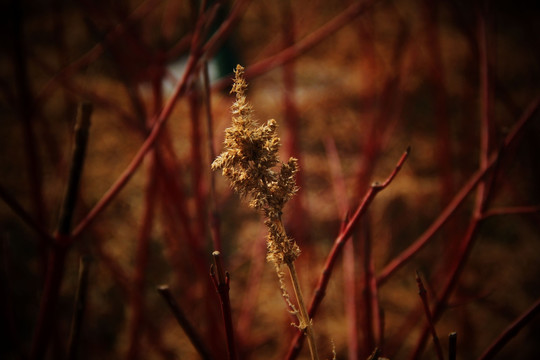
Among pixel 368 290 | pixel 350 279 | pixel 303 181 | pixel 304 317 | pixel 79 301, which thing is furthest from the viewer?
pixel 303 181

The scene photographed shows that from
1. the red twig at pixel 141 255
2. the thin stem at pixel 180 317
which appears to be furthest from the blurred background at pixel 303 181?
the thin stem at pixel 180 317

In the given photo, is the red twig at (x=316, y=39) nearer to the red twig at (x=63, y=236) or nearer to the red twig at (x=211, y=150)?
the red twig at (x=211, y=150)

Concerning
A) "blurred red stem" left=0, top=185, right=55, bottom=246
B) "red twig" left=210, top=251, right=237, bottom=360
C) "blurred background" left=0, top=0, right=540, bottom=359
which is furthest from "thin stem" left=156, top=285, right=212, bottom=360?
"blurred background" left=0, top=0, right=540, bottom=359

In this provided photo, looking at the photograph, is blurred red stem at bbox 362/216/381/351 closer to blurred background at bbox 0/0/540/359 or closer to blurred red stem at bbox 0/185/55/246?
blurred background at bbox 0/0/540/359

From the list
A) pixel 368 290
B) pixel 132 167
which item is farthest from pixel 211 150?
pixel 368 290

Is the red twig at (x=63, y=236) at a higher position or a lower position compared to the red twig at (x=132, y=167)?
lower

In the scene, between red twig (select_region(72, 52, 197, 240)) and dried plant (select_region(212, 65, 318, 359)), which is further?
red twig (select_region(72, 52, 197, 240))

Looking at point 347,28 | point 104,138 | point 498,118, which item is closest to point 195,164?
point 104,138

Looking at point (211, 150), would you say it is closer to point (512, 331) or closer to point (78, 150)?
point (78, 150)
